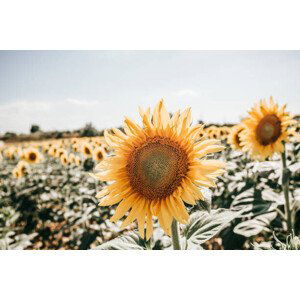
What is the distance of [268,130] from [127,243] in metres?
1.16

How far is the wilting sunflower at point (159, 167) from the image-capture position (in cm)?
119

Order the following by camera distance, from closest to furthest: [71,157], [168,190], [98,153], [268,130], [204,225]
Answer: [168,190] → [204,225] → [268,130] → [98,153] → [71,157]

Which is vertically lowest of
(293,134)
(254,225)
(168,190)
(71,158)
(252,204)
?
(254,225)

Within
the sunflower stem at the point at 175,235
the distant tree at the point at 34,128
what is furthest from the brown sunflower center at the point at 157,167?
the distant tree at the point at 34,128

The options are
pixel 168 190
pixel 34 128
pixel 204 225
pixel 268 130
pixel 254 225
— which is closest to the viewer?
pixel 168 190

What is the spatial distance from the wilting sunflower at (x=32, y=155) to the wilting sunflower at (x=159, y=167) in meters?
2.21

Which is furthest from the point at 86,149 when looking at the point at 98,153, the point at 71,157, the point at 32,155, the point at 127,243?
the point at 127,243

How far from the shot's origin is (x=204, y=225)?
1357 mm

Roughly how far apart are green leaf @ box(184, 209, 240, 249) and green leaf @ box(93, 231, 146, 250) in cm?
20

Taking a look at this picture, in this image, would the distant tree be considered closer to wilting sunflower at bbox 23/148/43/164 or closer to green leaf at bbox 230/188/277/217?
wilting sunflower at bbox 23/148/43/164

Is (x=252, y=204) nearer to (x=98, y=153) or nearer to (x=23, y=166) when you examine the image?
(x=98, y=153)

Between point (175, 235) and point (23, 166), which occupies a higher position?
point (23, 166)
